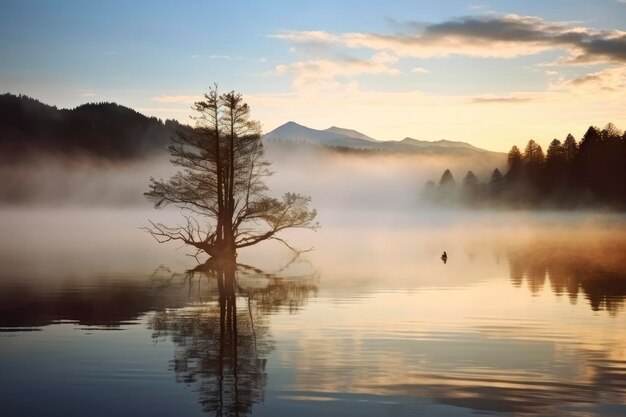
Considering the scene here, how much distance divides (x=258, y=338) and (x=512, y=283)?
22360 mm

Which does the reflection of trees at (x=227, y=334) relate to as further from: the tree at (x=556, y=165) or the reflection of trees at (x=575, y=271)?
the tree at (x=556, y=165)

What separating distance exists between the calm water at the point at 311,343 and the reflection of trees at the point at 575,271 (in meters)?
0.30

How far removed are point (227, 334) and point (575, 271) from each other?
31650 mm

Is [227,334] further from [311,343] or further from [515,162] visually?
[515,162]

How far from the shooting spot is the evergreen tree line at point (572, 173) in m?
153

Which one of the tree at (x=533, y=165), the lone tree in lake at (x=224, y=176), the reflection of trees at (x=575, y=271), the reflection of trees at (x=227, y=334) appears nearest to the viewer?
the reflection of trees at (x=227, y=334)

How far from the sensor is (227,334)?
2348 cm

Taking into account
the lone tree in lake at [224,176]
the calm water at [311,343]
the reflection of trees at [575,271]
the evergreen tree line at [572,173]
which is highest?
the evergreen tree line at [572,173]

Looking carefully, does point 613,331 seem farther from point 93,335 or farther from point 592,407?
point 93,335

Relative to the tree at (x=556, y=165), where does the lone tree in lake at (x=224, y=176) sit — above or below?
below

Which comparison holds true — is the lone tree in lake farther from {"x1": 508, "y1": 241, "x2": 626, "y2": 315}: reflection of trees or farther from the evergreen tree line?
the evergreen tree line

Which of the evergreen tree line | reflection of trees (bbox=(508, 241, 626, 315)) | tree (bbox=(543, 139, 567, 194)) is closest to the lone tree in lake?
reflection of trees (bbox=(508, 241, 626, 315))

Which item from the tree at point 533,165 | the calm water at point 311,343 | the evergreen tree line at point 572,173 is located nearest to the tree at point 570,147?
the evergreen tree line at point 572,173

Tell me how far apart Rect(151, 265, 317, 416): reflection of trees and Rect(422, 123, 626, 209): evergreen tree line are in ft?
417
